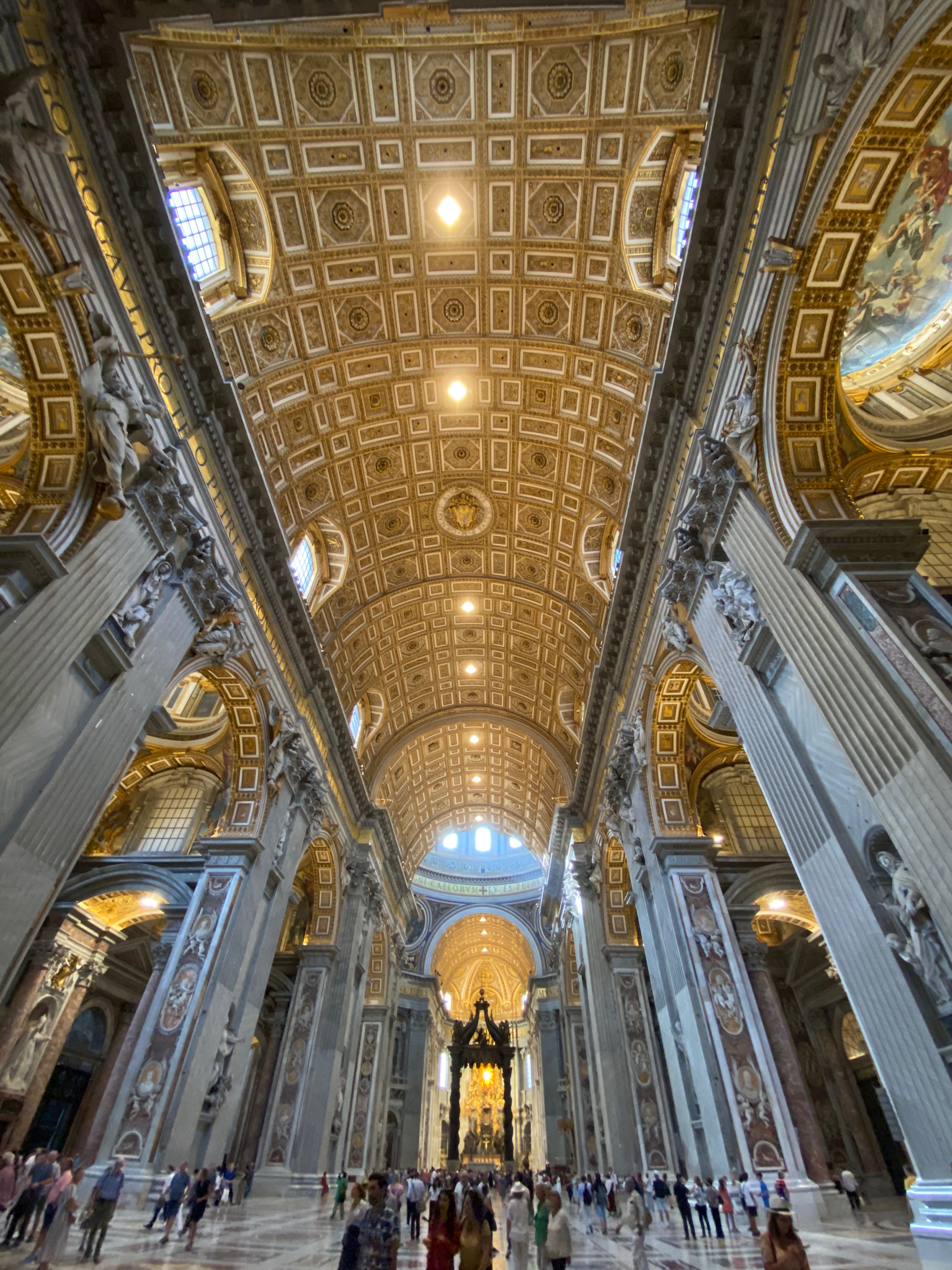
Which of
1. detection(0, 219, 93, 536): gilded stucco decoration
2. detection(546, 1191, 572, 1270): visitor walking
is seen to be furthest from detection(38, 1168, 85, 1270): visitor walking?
detection(0, 219, 93, 536): gilded stucco decoration

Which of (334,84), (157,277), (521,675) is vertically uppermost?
(521,675)

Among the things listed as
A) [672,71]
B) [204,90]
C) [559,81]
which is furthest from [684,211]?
[204,90]

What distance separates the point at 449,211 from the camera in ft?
43.5

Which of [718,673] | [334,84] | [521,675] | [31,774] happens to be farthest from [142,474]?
[521,675]

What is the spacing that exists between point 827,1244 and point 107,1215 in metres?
7.88

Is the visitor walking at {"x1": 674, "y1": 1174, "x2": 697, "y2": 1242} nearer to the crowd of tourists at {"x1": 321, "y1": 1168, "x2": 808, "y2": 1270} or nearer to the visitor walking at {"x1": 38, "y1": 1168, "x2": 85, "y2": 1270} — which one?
the crowd of tourists at {"x1": 321, "y1": 1168, "x2": 808, "y2": 1270}

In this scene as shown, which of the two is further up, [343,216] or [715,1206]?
[343,216]

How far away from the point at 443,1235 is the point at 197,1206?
4869 mm

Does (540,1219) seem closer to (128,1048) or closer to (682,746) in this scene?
(682,746)

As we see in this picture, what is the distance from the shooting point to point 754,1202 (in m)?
9.60

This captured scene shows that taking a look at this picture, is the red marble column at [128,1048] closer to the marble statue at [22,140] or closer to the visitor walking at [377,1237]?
the visitor walking at [377,1237]

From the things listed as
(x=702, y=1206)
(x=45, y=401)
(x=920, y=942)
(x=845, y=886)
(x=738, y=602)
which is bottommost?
(x=702, y=1206)

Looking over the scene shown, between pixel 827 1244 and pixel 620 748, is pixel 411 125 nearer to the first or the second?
pixel 620 748

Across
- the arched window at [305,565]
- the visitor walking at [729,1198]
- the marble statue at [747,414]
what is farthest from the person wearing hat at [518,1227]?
the arched window at [305,565]
